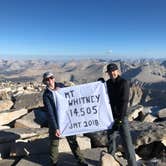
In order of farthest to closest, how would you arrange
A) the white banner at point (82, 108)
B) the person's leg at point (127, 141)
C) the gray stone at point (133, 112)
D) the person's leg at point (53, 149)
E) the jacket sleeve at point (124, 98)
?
the gray stone at point (133, 112), the white banner at point (82, 108), the person's leg at point (53, 149), the person's leg at point (127, 141), the jacket sleeve at point (124, 98)

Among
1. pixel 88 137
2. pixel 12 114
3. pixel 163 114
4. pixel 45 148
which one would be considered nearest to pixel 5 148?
pixel 45 148

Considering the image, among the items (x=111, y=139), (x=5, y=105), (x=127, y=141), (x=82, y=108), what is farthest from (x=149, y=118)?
(x=5, y=105)

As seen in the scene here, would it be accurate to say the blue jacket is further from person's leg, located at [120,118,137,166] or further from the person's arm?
person's leg, located at [120,118,137,166]

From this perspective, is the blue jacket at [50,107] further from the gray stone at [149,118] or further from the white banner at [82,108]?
the gray stone at [149,118]

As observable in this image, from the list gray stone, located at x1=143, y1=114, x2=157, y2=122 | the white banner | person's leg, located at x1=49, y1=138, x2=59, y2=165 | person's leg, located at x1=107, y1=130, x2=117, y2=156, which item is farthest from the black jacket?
gray stone, located at x1=143, y1=114, x2=157, y2=122

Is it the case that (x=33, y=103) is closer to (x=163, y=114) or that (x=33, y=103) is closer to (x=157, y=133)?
(x=163, y=114)

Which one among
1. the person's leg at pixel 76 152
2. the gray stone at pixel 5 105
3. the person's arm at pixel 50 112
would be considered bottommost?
the gray stone at pixel 5 105

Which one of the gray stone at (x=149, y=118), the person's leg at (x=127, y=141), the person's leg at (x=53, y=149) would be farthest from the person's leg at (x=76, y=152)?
the gray stone at (x=149, y=118)
